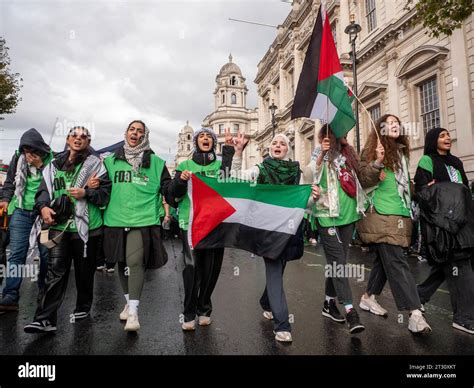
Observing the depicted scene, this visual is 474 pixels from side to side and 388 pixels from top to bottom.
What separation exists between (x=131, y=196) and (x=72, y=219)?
0.63 m

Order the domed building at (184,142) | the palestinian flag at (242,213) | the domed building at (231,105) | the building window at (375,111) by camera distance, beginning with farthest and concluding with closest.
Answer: the domed building at (184,142), the domed building at (231,105), the building window at (375,111), the palestinian flag at (242,213)

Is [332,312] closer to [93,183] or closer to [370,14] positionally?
[93,183]

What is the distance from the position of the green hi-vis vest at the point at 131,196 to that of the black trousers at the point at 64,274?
39cm

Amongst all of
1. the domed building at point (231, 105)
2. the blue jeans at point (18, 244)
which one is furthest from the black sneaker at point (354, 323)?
the domed building at point (231, 105)

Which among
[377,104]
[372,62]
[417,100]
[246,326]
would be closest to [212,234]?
[246,326]

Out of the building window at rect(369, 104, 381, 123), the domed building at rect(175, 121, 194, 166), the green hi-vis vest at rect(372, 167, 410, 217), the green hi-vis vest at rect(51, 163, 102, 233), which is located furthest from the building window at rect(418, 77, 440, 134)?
the domed building at rect(175, 121, 194, 166)

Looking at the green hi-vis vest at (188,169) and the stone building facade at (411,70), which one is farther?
the stone building facade at (411,70)

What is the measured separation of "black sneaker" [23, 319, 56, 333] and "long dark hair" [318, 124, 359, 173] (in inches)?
131

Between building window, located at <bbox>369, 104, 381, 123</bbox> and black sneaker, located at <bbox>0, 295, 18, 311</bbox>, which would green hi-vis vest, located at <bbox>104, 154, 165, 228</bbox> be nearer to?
black sneaker, located at <bbox>0, 295, 18, 311</bbox>

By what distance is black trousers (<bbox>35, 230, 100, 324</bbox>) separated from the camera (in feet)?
11.4

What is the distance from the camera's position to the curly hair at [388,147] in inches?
155

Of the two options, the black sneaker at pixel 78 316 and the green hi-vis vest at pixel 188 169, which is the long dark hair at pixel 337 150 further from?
the black sneaker at pixel 78 316

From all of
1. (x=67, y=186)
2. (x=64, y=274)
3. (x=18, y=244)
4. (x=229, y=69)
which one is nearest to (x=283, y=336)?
(x=64, y=274)

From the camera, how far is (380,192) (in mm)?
3916
